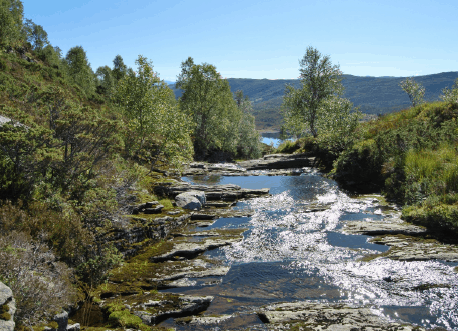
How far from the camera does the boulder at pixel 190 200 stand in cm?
2105

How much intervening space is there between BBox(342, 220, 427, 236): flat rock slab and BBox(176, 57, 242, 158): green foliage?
4346 cm

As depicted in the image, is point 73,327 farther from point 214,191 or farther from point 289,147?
point 289,147

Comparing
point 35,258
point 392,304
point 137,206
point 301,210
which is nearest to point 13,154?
point 35,258

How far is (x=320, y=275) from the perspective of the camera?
12.4 m

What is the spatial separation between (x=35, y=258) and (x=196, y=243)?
843 cm

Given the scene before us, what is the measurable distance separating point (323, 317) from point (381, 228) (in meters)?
9.78

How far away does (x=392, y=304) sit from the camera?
33.2 ft

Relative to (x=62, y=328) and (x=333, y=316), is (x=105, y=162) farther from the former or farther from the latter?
(x=333, y=316)

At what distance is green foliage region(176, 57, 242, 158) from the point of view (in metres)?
58.2

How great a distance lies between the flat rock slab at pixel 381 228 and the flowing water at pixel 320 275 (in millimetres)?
782

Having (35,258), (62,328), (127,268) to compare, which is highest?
(35,258)

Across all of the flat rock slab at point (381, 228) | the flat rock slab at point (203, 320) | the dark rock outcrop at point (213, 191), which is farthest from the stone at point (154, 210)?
the flat rock slab at point (381, 228)

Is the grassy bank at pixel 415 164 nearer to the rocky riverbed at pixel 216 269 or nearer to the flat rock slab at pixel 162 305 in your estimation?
the rocky riverbed at pixel 216 269

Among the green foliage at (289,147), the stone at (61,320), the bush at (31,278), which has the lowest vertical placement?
the stone at (61,320)
